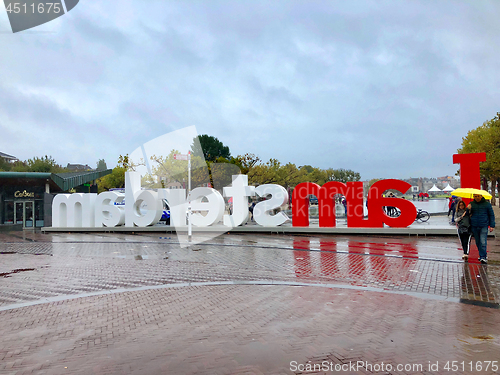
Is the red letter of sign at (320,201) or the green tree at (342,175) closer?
the red letter of sign at (320,201)

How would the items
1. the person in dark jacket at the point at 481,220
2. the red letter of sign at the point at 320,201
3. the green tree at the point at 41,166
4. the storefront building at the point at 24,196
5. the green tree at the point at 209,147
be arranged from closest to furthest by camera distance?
the person in dark jacket at the point at 481,220
the red letter of sign at the point at 320,201
the storefront building at the point at 24,196
the green tree at the point at 41,166
the green tree at the point at 209,147

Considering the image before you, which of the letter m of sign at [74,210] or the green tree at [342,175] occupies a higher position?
the green tree at [342,175]

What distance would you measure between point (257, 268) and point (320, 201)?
1032cm

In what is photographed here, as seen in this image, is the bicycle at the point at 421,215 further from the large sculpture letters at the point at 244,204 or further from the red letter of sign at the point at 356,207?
the red letter of sign at the point at 356,207

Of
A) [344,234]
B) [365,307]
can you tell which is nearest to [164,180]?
[344,234]

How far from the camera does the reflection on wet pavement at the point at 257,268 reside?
7.82 m

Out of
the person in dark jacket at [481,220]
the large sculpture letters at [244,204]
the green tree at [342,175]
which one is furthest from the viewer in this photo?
the green tree at [342,175]

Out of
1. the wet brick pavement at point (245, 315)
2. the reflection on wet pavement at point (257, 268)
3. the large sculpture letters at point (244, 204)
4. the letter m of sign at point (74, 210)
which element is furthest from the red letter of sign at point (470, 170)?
the letter m of sign at point (74, 210)

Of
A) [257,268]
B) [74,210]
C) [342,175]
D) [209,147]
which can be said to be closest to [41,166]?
[209,147]

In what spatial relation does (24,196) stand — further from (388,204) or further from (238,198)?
(388,204)

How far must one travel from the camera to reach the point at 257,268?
10.1 metres

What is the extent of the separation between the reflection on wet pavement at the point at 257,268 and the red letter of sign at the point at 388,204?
2.75 metres

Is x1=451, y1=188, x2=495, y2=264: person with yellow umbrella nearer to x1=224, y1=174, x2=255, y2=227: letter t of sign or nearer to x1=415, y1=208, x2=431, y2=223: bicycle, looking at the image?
x1=224, y1=174, x2=255, y2=227: letter t of sign

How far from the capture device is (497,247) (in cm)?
1335
